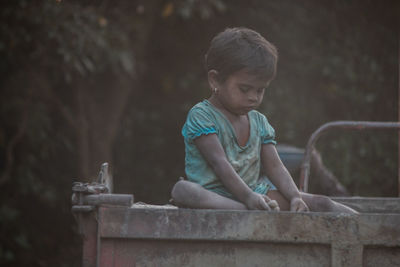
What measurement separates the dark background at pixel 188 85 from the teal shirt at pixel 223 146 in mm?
3486

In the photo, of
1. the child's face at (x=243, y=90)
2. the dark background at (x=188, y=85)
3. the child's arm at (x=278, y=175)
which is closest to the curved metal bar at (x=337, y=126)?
the child's arm at (x=278, y=175)

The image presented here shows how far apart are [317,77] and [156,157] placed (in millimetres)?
2340

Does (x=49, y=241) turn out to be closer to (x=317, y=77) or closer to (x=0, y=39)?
(x=0, y=39)

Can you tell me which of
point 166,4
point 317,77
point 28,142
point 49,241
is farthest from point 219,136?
point 49,241

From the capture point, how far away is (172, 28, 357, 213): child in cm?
233

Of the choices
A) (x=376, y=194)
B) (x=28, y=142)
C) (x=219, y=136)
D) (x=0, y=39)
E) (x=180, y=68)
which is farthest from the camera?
(x=180, y=68)

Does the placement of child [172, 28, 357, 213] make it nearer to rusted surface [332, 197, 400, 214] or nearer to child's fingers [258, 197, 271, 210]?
child's fingers [258, 197, 271, 210]

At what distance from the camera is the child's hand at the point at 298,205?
2.35 metres

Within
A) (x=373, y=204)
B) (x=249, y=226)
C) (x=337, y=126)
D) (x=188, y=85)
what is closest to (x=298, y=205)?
(x=249, y=226)

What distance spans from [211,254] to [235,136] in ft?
2.16

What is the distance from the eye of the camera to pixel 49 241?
740cm

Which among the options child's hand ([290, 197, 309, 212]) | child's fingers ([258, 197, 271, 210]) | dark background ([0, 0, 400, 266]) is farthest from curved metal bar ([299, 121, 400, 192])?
dark background ([0, 0, 400, 266])

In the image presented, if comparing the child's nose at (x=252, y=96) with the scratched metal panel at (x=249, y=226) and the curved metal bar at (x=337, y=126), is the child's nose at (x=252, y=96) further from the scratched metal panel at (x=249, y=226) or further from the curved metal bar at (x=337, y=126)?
the curved metal bar at (x=337, y=126)

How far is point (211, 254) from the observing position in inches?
77.4
